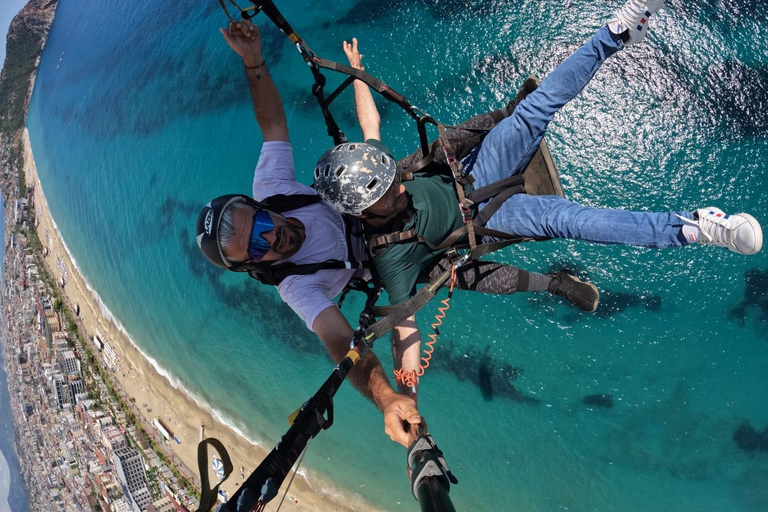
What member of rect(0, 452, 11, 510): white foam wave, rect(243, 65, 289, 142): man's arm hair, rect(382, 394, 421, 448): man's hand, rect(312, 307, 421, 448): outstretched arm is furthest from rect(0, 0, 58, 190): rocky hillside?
rect(382, 394, 421, 448): man's hand

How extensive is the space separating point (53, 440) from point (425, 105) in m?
23.5

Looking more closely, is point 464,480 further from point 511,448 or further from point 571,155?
point 571,155

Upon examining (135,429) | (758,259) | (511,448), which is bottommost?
(135,429)

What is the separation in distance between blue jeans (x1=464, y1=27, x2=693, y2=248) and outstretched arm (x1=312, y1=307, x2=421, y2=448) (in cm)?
138

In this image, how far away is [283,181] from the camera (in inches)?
109

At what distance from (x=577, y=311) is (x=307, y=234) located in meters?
5.26

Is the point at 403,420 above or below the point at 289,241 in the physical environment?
below

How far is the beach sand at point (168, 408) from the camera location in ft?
32.3

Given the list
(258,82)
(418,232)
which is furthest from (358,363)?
(258,82)

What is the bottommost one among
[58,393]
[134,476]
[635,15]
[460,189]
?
[58,393]

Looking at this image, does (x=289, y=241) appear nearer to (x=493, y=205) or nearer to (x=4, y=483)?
(x=493, y=205)

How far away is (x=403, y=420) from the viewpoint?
6.66ft

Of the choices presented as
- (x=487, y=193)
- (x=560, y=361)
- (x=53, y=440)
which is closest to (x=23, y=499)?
(x=53, y=440)

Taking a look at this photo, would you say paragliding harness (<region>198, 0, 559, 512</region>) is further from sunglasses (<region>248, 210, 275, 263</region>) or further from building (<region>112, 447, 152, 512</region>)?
building (<region>112, 447, 152, 512</region>)
